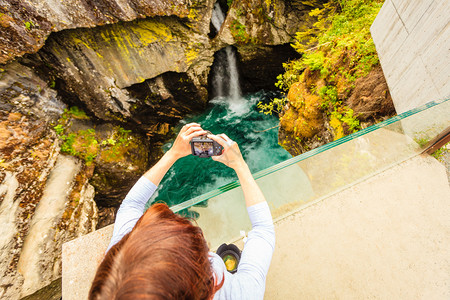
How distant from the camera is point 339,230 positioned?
2.29 m

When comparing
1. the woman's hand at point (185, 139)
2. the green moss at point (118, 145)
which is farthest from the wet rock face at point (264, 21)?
the woman's hand at point (185, 139)

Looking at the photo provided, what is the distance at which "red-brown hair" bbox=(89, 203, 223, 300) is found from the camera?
27.6 inches

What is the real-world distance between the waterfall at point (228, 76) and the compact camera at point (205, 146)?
778cm

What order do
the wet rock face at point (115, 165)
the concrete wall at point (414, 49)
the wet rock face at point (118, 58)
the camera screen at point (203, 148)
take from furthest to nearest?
the wet rock face at point (115, 165), the wet rock face at point (118, 58), the concrete wall at point (414, 49), the camera screen at point (203, 148)

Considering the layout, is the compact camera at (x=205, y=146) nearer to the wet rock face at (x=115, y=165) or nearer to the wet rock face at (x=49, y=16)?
the wet rock face at (x=49, y=16)

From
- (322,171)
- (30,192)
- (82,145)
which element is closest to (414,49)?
(322,171)

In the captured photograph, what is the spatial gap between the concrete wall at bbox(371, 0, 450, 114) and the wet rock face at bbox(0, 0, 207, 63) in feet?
19.6

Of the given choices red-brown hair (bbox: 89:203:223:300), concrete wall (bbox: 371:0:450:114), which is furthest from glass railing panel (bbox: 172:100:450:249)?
red-brown hair (bbox: 89:203:223:300)

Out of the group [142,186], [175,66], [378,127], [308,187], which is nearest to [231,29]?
[175,66]

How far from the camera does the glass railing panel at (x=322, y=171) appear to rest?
2324mm

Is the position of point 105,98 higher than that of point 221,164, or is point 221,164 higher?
point 105,98

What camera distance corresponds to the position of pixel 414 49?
120 inches

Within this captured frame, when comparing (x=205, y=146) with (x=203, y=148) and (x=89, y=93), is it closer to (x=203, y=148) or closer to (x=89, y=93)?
(x=203, y=148)

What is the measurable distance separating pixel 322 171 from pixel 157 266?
2600 mm
